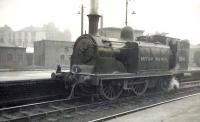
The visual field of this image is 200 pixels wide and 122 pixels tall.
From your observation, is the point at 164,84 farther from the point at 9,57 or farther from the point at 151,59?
the point at 9,57

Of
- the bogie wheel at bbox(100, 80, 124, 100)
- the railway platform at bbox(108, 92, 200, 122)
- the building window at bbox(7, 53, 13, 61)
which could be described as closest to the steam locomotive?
the bogie wheel at bbox(100, 80, 124, 100)

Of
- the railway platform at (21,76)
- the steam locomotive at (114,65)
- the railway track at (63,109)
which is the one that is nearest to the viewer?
the railway track at (63,109)

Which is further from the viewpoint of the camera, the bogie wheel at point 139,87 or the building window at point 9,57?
the building window at point 9,57

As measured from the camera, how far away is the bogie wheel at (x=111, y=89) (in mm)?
12881

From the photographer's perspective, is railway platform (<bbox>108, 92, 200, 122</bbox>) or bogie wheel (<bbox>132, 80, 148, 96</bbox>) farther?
bogie wheel (<bbox>132, 80, 148, 96</bbox>)

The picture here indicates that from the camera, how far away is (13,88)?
12.5 metres

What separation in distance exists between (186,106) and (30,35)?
13292 cm

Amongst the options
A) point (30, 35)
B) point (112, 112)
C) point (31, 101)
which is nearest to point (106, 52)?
point (112, 112)

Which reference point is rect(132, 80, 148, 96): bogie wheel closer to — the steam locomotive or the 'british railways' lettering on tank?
the steam locomotive

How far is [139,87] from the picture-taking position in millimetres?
15203

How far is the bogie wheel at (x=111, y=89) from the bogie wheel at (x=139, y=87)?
1.07m

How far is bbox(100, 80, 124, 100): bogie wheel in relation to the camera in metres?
12.9

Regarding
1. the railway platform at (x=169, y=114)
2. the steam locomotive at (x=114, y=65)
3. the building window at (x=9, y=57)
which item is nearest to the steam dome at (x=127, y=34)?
the steam locomotive at (x=114, y=65)

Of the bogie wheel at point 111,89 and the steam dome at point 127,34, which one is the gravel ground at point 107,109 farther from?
the steam dome at point 127,34
